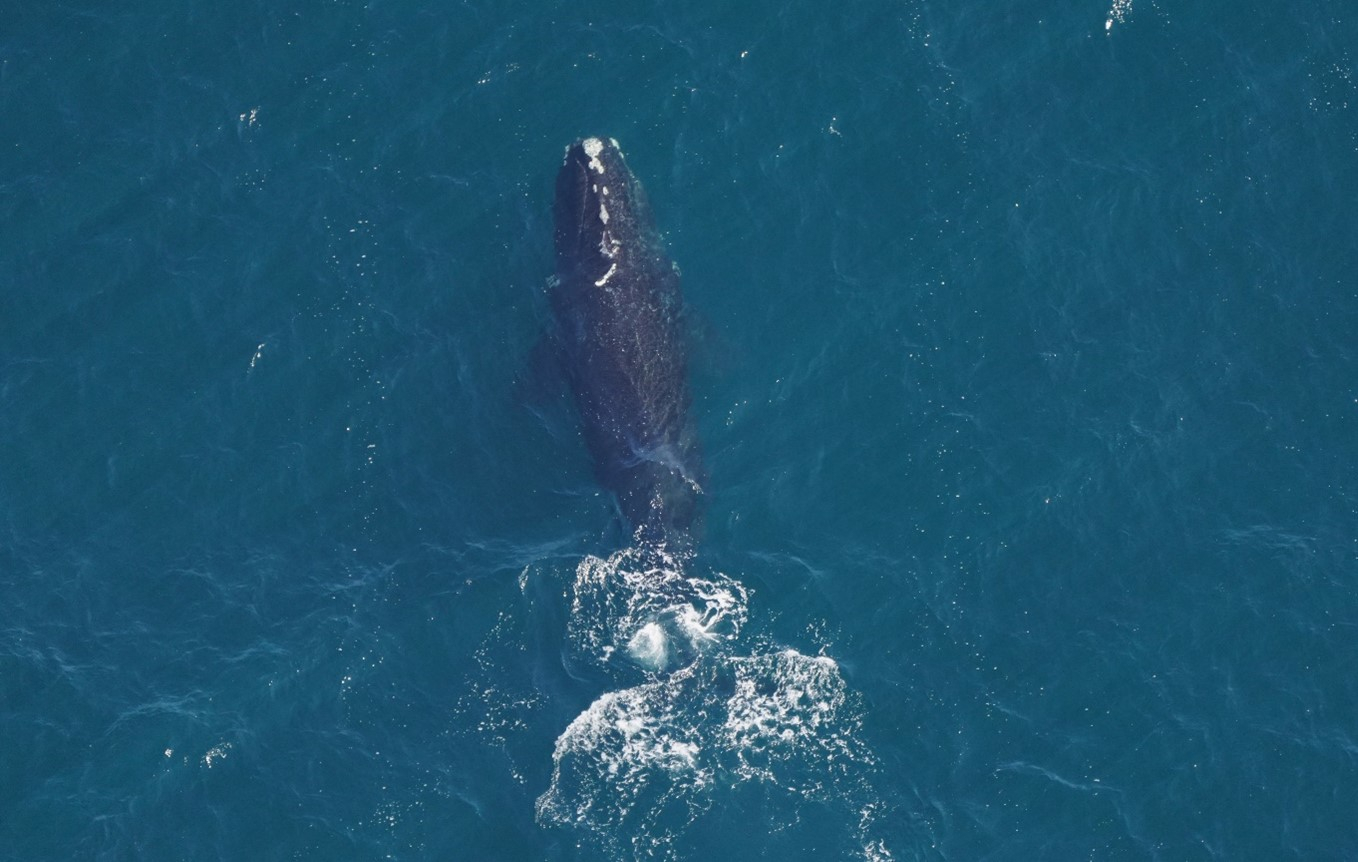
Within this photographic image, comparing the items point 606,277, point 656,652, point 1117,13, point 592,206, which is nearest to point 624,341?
point 606,277

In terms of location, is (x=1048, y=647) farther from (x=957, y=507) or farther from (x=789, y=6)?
(x=789, y=6)

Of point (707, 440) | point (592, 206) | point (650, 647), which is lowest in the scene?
point (650, 647)

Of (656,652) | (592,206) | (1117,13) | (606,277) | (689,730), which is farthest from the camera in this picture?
(1117,13)

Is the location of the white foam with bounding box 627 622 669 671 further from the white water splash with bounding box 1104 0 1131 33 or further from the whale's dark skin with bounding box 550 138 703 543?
the white water splash with bounding box 1104 0 1131 33

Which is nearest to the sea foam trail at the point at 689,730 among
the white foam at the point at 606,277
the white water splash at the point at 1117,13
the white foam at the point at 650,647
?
the white foam at the point at 650,647

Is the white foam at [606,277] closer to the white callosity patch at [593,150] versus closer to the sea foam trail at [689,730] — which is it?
the white callosity patch at [593,150]

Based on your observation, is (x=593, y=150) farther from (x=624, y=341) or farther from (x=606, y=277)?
(x=624, y=341)
